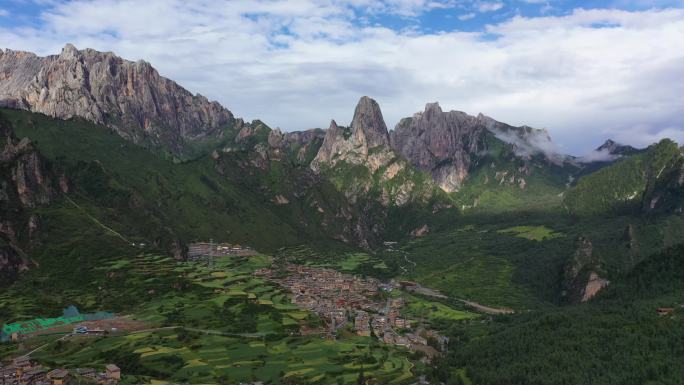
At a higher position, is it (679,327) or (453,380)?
(679,327)

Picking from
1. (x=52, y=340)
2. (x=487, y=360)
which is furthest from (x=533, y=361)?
(x=52, y=340)

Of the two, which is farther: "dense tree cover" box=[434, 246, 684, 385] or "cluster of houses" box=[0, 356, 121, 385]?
"dense tree cover" box=[434, 246, 684, 385]

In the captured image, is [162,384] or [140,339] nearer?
[162,384]

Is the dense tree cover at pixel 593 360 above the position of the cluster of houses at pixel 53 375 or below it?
below

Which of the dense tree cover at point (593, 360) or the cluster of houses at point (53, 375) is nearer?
the cluster of houses at point (53, 375)

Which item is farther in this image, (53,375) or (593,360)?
(593,360)

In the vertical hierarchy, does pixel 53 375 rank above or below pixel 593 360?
above

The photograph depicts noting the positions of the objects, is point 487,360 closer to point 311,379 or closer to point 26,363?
point 311,379

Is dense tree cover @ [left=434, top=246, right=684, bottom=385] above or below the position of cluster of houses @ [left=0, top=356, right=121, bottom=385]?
below
